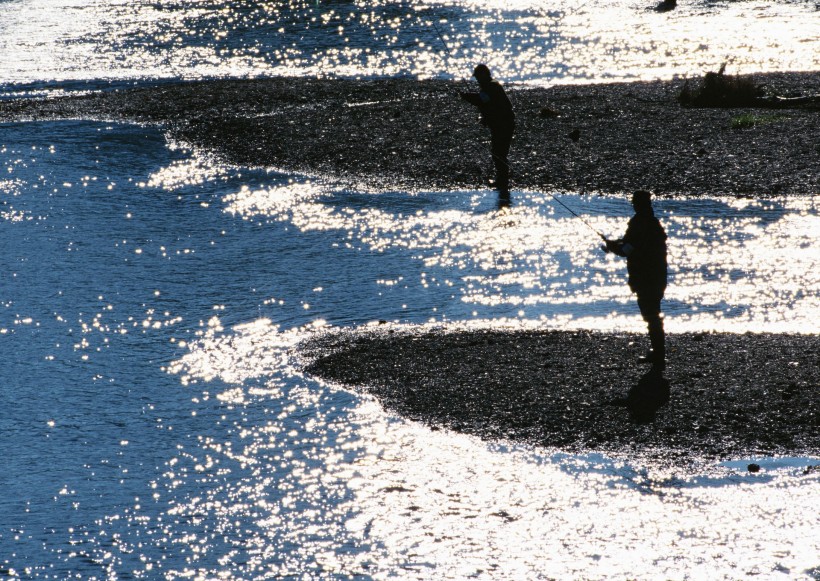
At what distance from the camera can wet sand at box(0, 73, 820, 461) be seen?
34.0 feet

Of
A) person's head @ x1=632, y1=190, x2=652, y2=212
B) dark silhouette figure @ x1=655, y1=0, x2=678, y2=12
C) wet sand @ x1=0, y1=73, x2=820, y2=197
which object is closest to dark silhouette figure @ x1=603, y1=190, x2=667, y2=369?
person's head @ x1=632, y1=190, x2=652, y2=212

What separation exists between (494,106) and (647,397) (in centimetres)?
916

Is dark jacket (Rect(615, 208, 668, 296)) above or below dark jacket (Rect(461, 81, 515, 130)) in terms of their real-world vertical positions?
below

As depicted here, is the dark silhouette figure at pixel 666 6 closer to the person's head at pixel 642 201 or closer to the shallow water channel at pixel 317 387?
the shallow water channel at pixel 317 387

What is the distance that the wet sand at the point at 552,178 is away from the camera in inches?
408

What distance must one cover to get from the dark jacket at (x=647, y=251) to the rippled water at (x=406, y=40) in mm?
19811

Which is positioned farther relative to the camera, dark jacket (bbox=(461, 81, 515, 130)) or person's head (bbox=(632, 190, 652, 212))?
dark jacket (bbox=(461, 81, 515, 130))

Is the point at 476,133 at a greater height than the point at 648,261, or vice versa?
the point at 648,261

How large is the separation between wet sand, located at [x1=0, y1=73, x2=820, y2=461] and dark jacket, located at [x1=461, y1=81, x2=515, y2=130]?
1.25 metres

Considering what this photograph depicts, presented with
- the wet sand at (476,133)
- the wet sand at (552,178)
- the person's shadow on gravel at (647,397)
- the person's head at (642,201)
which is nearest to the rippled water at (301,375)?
the wet sand at (552,178)

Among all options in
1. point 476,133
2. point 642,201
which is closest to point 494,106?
point 476,133

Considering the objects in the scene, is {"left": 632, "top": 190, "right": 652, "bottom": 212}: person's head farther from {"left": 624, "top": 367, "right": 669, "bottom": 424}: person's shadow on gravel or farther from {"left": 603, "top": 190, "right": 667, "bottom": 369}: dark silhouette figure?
{"left": 624, "top": 367, "right": 669, "bottom": 424}: person's shadow on gravel

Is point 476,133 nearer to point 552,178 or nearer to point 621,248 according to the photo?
point 552,178

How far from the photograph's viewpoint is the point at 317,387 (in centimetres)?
1175
